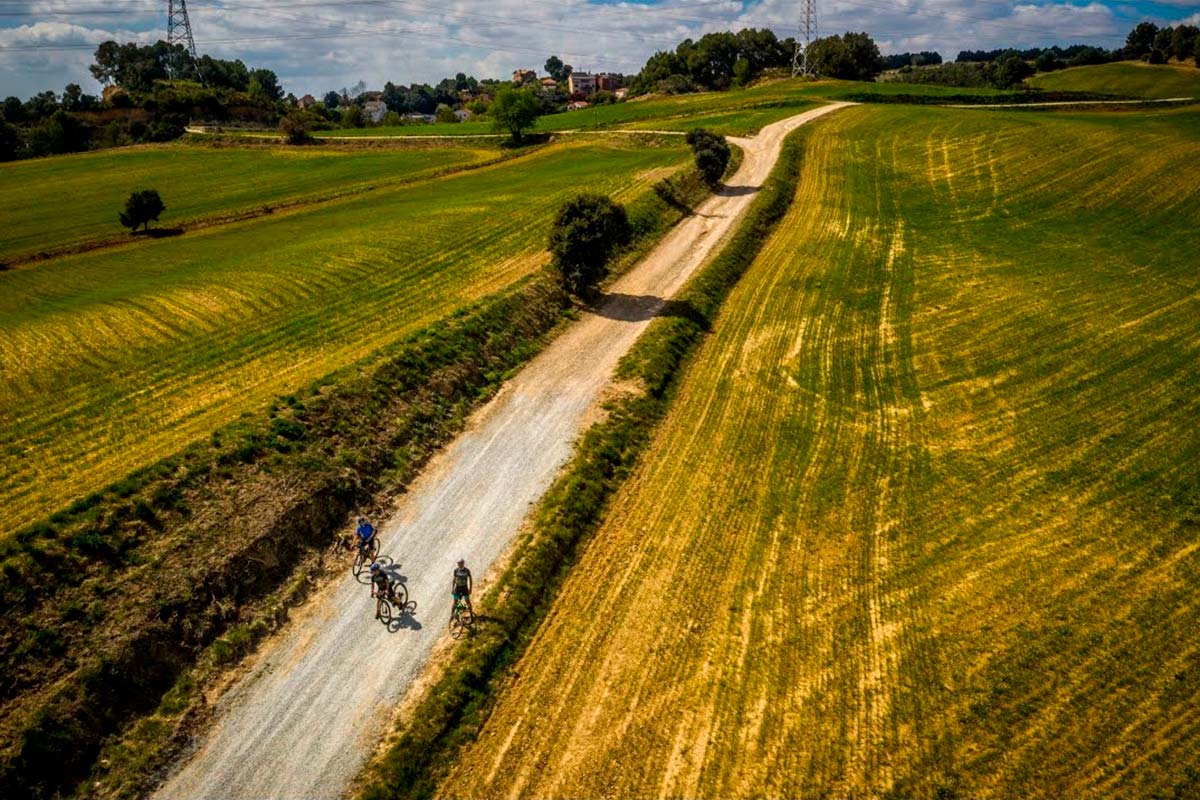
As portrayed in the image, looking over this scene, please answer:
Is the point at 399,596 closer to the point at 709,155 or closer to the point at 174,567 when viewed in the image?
the point at 174,567

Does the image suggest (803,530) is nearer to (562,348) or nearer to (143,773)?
(562,348)

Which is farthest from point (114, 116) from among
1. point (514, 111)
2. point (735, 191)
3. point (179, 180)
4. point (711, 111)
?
point (735, 191)

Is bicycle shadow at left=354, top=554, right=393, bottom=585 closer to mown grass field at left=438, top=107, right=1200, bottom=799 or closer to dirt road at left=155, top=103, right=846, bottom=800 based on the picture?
dirt road at left=155, top=103, right=846, bottom=800

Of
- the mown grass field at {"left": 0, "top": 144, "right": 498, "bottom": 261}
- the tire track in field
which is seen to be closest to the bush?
the mown grass field at {"left": 0, "top": 144, "right": 498, "bottom": 261}

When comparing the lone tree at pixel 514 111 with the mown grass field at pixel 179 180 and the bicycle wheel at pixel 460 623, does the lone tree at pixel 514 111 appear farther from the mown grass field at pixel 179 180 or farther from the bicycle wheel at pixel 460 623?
the bicycle wheel at pixel 460 623

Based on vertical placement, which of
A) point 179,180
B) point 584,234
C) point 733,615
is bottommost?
point 733,615

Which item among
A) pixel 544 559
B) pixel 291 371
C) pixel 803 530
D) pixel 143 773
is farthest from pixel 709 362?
pixel 143 773
